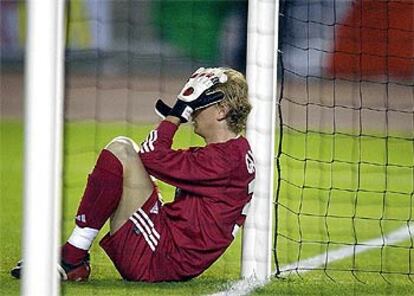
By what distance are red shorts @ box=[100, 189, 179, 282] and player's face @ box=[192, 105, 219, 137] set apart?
32 cm

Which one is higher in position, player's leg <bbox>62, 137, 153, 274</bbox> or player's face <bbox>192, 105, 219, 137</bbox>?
player's face <bbox>192, 105, 219, 137</bbox>

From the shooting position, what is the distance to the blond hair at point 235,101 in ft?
19.4

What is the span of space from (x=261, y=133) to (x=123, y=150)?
739mm

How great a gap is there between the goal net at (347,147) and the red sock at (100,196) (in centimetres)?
104

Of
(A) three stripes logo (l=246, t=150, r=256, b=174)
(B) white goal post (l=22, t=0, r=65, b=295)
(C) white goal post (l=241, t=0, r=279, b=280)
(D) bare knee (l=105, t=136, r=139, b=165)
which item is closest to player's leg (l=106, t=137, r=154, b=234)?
(D) bare knee (l=105, t=136, r=139, b=165)

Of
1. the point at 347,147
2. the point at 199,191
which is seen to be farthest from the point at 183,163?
the point at 347,147

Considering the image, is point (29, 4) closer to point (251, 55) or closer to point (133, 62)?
point (251, 55)

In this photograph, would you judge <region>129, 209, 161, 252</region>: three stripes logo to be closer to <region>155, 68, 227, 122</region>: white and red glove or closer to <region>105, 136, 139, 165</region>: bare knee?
<region>105, 136, 139, 165</region>: bare knee

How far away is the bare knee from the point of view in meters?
5.73

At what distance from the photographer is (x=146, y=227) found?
5793mm

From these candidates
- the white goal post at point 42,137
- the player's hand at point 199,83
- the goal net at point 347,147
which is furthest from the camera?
the goal net at point 347,147

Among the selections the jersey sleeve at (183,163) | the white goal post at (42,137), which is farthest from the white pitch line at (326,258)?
the white goal post at (42,137)

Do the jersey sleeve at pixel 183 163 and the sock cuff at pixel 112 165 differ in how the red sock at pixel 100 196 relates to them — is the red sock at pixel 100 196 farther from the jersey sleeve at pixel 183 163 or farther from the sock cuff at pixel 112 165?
the jersey sleeve at pixel 183 163

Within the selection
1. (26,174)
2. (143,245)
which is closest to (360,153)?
(143,245)
